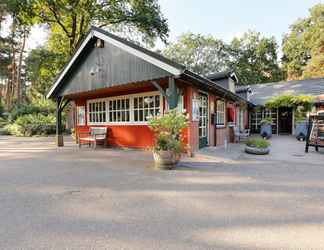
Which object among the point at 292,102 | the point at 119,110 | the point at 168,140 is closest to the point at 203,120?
the point at 168,140

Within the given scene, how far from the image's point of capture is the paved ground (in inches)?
91.9

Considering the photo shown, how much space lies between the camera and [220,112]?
33.7 ft

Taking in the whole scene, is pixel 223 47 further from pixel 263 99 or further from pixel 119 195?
pixel 119 195

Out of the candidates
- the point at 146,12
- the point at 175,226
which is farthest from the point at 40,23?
the point at 175,226

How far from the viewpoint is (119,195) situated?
3.76m

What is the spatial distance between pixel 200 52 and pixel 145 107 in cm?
2724

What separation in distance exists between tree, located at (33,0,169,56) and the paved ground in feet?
43.1

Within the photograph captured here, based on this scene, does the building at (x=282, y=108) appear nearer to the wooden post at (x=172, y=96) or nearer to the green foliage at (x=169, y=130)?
the wooden post at (x=172, y=96)

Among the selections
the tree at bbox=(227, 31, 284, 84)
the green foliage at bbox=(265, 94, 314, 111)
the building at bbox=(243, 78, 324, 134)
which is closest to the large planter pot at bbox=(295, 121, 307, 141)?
the green foliage at bbox=(265, 94, 314, 111)

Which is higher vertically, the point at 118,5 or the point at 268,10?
the point at 118,5

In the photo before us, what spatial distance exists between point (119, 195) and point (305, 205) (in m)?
2.94

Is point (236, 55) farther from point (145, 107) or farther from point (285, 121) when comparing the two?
point (145, 107)

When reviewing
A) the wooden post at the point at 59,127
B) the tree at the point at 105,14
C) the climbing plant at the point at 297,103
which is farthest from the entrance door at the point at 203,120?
the tree at the point at 105,14

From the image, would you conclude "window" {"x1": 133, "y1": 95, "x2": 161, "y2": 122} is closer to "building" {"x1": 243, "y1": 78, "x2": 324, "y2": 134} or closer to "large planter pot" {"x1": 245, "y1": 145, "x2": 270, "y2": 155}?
"large planter pot" {"x1": 245, "y1": 145, "x2": 270, "y2": 155}
